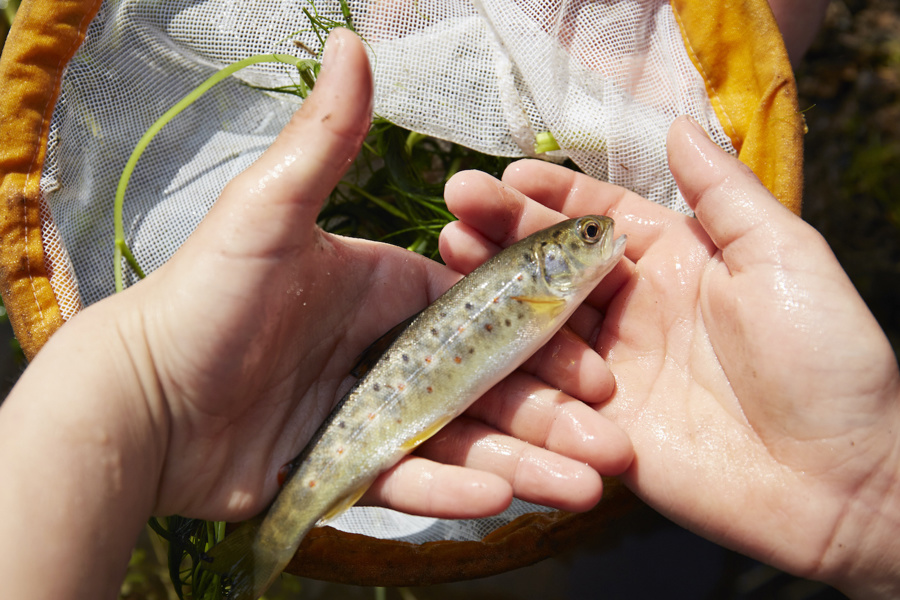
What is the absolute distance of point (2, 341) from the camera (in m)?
4.06

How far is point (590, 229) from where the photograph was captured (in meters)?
2.50

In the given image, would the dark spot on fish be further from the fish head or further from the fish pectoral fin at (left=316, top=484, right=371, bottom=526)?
the fish head

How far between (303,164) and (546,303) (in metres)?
1.12

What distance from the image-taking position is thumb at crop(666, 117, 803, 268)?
7.55ft

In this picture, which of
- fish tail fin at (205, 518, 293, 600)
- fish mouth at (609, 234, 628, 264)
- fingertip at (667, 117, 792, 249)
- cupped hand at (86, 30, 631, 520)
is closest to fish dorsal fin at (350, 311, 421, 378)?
cupped hand at (86, 30, 631, 520)

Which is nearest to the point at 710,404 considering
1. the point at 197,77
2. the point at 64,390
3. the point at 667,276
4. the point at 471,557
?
the point at 667,276

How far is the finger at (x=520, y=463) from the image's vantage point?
2.30 metres

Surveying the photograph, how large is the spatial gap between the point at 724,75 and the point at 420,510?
8.01ft

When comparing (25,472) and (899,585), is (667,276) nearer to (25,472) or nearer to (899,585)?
(899,585)

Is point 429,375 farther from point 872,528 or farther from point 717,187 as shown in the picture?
point 872,528

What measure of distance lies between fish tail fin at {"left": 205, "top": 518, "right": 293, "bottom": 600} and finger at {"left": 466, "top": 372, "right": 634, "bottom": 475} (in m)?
1.01

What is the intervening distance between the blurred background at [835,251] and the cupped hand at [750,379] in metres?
1.28

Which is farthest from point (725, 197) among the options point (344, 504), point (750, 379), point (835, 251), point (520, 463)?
point (835, 251)

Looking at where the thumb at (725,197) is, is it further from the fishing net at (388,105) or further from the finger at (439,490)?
the finger at (439,490)
